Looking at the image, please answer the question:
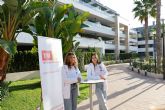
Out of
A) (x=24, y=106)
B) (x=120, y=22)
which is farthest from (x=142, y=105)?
(x=120, y=22)

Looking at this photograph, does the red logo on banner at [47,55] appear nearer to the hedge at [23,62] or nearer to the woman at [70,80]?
the woman at [70,80]

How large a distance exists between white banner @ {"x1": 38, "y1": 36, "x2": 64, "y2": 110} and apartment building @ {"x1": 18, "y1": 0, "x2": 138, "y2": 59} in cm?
3301

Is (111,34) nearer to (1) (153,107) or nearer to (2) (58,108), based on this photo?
(1) (153,107)

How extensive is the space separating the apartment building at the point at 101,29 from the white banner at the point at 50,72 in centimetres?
3301

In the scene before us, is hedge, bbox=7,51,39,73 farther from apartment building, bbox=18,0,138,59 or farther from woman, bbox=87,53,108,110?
woman, bbox=87,53,108,110

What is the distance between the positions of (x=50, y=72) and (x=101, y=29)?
159 feet

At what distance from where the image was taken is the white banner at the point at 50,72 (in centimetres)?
635

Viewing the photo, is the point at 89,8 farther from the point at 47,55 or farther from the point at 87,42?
the point at 47,55

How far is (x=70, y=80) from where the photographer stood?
845 cm

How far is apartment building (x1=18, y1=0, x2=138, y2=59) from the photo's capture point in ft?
158

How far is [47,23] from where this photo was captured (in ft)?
51.3

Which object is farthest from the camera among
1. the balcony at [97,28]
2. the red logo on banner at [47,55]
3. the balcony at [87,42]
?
the balcony at [97,28]

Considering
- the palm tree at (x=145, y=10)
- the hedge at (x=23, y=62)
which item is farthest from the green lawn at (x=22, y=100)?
the palm tree at (x=145, y=10)

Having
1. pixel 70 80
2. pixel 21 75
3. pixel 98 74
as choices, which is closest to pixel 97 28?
pixel 21 75
